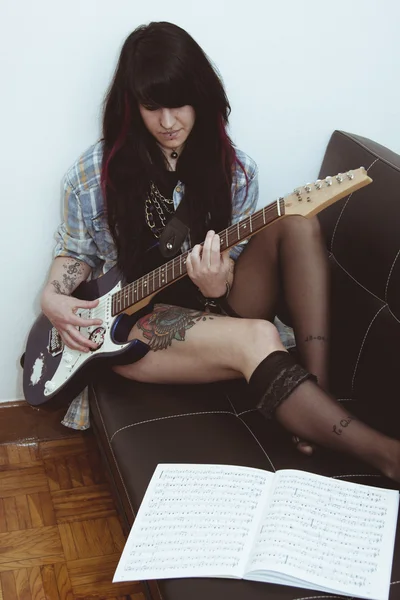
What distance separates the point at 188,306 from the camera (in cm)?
168

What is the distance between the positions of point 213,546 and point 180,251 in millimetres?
742

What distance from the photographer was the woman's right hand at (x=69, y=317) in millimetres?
1530

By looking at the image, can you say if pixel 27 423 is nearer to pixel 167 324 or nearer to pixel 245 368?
pixel 167 324

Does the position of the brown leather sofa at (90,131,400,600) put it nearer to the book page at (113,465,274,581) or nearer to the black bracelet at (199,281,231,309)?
the book page at (113,465,274,581)

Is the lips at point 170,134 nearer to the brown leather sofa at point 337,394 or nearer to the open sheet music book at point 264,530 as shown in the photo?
the brown leather sofa at point 337,394

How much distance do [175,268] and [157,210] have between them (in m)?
0.21

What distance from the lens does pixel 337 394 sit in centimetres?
155

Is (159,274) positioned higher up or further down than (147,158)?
further down

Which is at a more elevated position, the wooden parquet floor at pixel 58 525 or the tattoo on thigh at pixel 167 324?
the tattoo on thigh at pixel 167 324

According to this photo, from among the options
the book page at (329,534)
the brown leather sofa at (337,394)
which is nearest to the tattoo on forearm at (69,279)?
the brown leather sofa at (337,394)

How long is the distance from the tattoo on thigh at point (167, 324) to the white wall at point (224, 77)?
0.38 meters

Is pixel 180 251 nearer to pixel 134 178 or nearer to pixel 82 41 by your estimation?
pixel 134 178

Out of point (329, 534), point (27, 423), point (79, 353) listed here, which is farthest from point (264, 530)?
point (27, 423)

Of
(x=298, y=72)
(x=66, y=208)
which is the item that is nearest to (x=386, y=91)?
(x=298, y=72)
